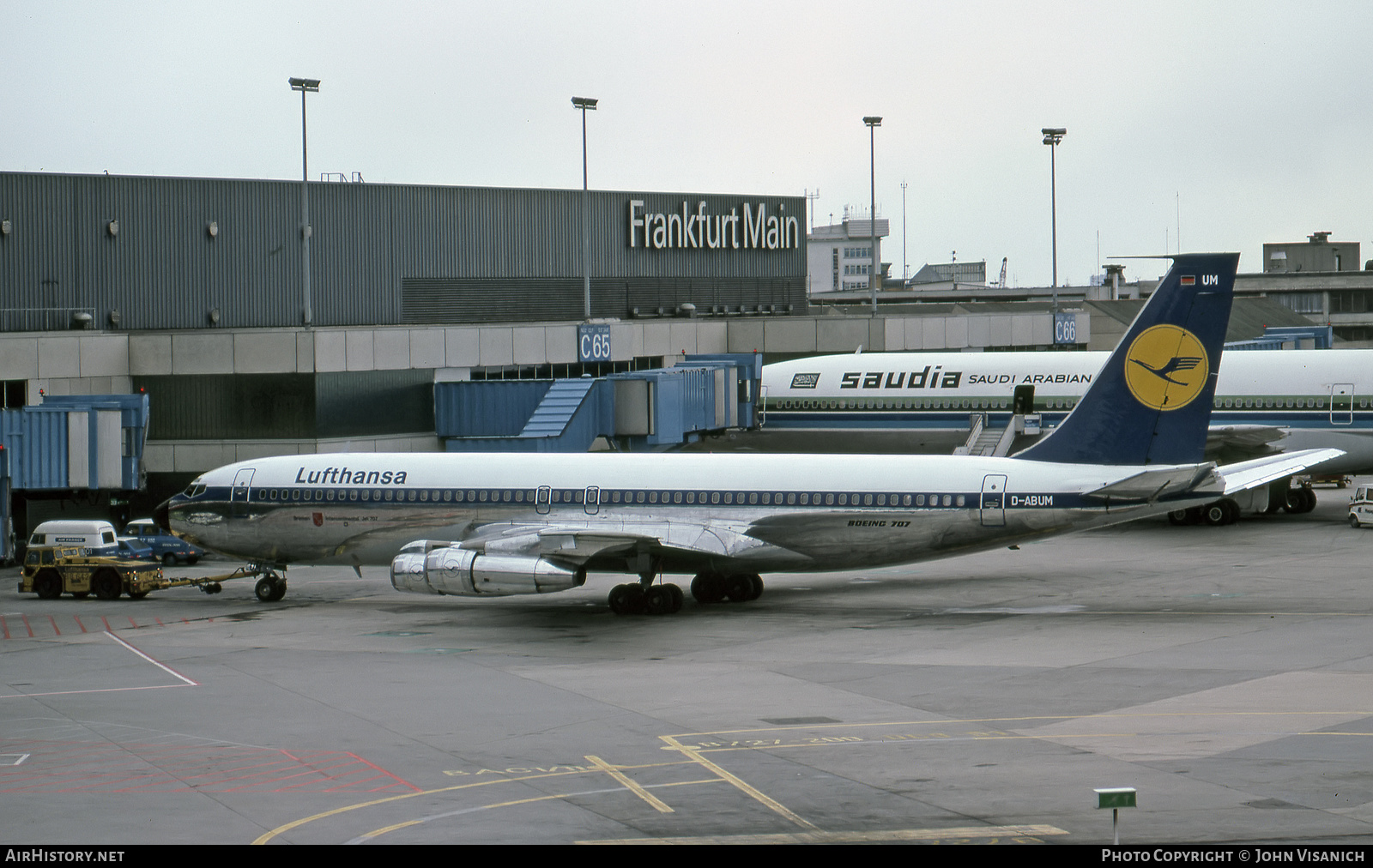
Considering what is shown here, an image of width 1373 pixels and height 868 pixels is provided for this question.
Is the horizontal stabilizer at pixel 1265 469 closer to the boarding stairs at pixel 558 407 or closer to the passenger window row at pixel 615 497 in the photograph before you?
the passenger window row at pixel 615 497

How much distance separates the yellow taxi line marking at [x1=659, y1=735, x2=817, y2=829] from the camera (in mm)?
19969

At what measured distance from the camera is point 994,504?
37500mm

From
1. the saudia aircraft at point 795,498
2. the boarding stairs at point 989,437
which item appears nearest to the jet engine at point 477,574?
the saudia aircraft at point 795,498

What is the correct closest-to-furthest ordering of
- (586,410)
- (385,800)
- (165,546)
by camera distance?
(385,800) → (165,546) → (586,410)

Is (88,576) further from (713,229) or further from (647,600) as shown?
(713,229)

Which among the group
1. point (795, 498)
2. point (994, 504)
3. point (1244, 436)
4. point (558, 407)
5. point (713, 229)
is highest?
point (713, 229)

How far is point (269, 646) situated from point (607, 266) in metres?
49.2

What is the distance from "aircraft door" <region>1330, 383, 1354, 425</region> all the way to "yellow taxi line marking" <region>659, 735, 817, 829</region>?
37738 millimetres

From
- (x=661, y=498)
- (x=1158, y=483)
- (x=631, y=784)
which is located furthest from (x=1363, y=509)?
(x=631, y=784)

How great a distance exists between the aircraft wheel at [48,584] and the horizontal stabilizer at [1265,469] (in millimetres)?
31691

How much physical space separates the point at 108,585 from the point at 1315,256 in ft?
482

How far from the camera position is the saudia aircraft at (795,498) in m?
37.1

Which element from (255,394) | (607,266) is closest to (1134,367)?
(255,394)

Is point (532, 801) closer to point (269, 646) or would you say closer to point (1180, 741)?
point (1180, 741)
